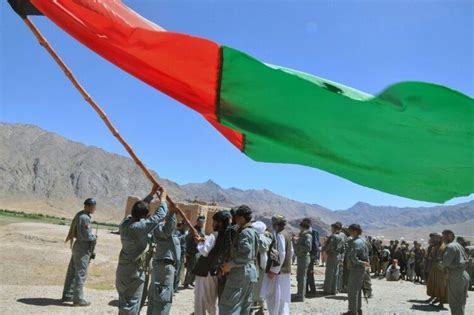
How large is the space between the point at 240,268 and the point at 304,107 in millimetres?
3001

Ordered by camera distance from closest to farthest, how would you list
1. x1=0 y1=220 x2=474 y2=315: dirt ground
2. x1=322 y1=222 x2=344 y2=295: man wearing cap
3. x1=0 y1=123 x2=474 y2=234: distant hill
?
x1=0 y1=220 x2=474 y2=315: dirt ground, x1=322 y1=222 x2=344 y2=295: man wearing cap, x1=0 y1=123 x2=474 y2=234: distant hill

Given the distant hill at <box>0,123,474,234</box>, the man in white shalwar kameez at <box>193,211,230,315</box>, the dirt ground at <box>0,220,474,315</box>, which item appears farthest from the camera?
the distant hill at <box>0,123,474,234</box>

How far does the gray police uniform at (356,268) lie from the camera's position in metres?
8.55

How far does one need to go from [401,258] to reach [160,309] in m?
17.3

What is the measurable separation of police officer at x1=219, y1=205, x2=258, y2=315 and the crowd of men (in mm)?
12

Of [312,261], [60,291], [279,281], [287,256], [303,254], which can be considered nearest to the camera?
[279,281]

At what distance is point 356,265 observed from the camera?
28.2ft

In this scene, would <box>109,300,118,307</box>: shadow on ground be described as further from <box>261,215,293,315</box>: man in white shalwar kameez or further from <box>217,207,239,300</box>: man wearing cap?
<box>217,207,239,300</box>: man wearing cap

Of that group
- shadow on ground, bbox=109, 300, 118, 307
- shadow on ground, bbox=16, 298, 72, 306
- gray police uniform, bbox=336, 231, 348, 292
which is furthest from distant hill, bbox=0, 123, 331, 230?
shadow on ground, bbox=16, 298, 72, 306

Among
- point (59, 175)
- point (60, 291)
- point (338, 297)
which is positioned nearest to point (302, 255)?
point (338, 297)

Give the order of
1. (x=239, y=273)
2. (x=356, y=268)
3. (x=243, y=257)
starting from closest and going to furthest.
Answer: (x=243, y=257)
(x=239, y=273)
(x=356, y=268)

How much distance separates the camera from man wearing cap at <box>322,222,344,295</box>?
39.4 feet

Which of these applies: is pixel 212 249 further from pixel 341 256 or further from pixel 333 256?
pixel 341 256

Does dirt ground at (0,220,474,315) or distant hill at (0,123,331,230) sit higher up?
distant hill at (0,123,331,230)
